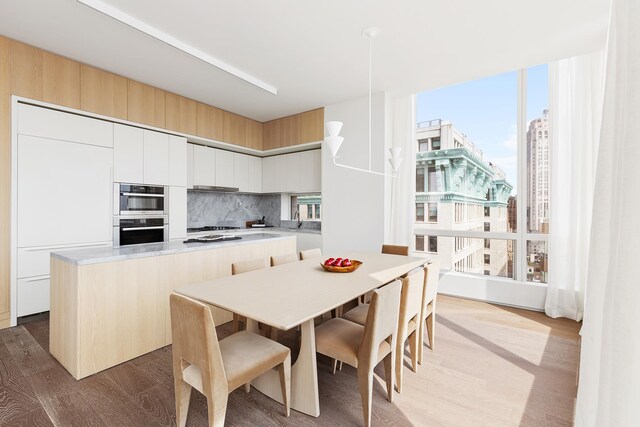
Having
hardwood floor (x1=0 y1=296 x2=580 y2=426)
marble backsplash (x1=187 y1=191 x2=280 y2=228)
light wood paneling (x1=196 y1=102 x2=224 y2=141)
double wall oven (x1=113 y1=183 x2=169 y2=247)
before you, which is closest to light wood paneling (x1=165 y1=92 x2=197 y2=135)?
light wood paneling (x1=196 y1=102 x2=224 y2=141)

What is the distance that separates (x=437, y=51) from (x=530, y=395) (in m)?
3.09

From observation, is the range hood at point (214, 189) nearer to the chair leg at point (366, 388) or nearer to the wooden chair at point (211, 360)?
the wooden chair at point (211, 360)

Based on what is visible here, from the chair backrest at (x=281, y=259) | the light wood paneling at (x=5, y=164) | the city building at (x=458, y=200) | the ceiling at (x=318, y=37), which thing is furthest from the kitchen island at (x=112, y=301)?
the city building at (x=458, y=200)

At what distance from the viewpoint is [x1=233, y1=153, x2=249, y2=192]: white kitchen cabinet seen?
5344 mm

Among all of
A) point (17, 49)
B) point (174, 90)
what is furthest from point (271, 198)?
point (17, 49)

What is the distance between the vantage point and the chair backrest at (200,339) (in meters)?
1.37

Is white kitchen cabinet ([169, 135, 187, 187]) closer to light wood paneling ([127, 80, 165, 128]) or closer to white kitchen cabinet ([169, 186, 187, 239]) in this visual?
white kitchen cabinet ([169, 186, 187, 239])

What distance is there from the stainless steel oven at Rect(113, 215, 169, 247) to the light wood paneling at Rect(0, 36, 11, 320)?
36.2 inches

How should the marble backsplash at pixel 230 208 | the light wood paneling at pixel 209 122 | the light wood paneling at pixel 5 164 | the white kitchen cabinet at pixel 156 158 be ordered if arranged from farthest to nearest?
the marble backsplash at pixel 230 208 → the light wood paneling at pixel 209 122 → the white kitchen cabinet at pixel 156 158 → the light wood paneling at pixel 5 164

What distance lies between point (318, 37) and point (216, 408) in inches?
118

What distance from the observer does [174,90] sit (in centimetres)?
Answer: 414

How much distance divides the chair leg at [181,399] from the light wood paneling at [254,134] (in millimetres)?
4338

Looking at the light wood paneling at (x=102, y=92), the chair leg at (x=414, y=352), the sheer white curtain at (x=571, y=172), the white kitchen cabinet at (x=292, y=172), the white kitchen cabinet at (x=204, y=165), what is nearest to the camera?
the chair leg at (x=414, y=352)

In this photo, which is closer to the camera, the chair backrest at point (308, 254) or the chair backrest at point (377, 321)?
the chair backrest at point (377, 321)
